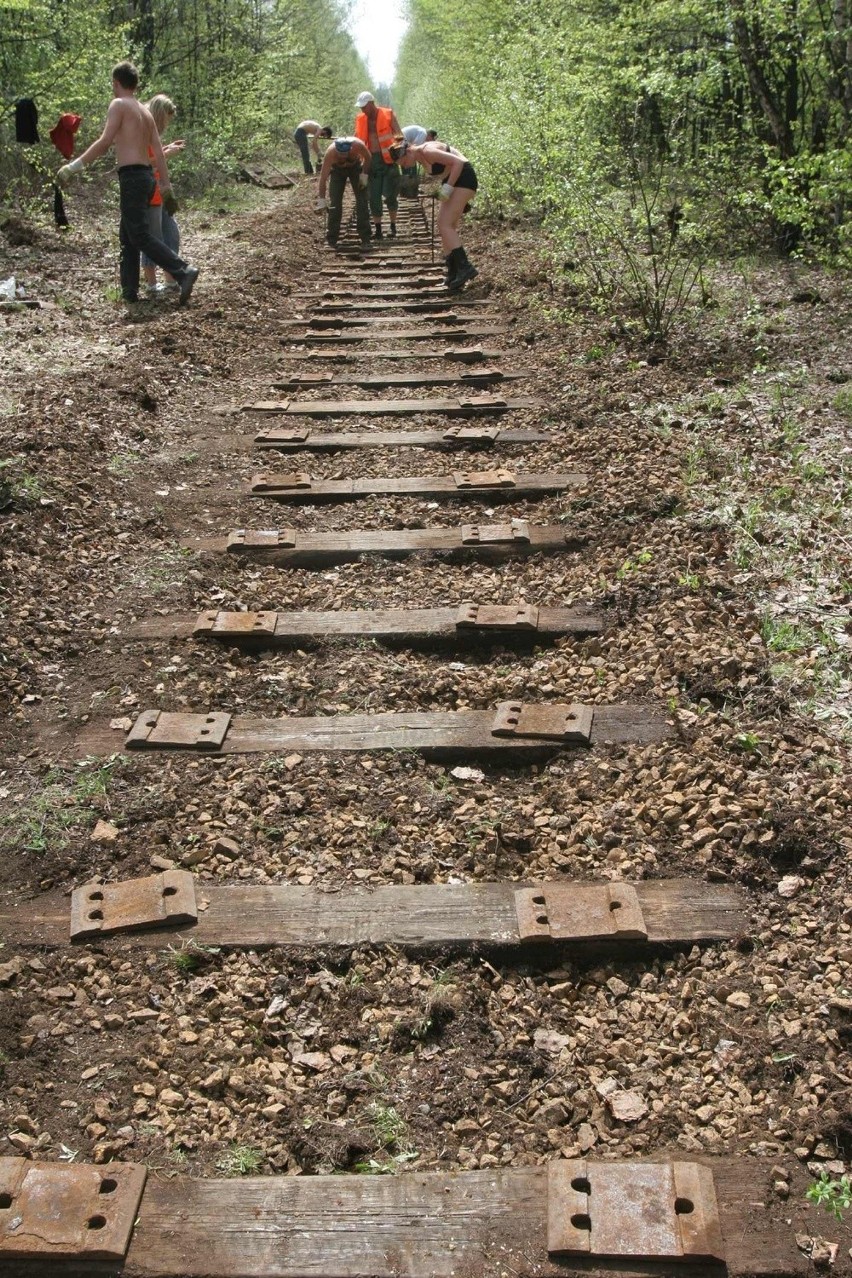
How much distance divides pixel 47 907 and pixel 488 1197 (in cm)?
152

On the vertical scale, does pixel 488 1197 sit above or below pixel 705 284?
below

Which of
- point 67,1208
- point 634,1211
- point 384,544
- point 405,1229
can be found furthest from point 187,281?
point 634,1211

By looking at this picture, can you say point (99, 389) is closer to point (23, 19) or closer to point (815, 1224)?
point (815, 1224)

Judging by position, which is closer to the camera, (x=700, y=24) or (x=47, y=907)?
(x=47, y=907)

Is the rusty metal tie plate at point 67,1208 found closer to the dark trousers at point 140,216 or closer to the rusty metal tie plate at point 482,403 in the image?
the rusty metal tie plate at point 482,403

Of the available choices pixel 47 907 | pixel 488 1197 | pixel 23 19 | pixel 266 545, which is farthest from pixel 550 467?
pixel 23 19

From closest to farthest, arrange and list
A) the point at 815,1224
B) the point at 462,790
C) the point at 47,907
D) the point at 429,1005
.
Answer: the point at 815,1224, the point at 429,1005, the point at 47,907, the point at 462,790

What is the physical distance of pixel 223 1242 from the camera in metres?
2.09

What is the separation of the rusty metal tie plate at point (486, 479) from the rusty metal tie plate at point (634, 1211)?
418cm

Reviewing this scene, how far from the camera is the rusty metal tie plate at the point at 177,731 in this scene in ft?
12.2

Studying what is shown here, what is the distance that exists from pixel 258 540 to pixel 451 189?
6.76 meters

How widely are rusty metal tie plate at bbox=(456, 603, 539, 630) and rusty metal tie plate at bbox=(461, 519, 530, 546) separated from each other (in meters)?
0.75

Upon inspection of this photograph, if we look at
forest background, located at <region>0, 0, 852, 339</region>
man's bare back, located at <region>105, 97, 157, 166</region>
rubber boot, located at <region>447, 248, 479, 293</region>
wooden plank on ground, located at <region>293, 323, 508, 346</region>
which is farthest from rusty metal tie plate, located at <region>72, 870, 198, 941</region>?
rubber boot, located at <region>447, 248, 479, 293</region>

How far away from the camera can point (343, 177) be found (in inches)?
559
